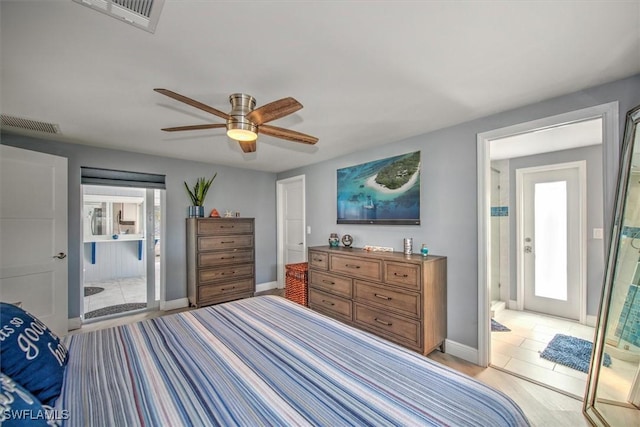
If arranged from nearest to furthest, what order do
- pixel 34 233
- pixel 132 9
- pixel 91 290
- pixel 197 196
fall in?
pixel 132 9, pixel 34 233, pixel 197 196, pixel 91 290

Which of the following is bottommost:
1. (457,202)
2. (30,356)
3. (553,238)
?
(30,356)

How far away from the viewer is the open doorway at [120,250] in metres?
3.93

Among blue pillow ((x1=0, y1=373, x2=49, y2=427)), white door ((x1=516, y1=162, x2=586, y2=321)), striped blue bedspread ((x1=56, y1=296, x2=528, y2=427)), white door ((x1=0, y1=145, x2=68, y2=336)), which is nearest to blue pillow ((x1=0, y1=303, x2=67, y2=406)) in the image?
striped blue bedspread ((x1=56, y1=296, x2=528, y2=427))

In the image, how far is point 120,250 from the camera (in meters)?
5.20

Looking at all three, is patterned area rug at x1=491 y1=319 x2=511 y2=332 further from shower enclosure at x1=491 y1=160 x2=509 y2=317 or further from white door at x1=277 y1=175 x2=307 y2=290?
white door at x1=277 y1=175 x2=307 y2=290

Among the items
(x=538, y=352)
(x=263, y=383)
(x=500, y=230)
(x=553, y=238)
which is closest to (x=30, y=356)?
(x=263, y=383)

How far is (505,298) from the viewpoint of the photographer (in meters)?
3.96

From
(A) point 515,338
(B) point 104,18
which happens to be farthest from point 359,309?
(B) point 104,18

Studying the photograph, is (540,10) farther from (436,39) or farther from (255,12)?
(255,12)

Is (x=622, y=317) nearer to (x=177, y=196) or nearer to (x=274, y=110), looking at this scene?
(x=274, y=110)

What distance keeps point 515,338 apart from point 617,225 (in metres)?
1.80

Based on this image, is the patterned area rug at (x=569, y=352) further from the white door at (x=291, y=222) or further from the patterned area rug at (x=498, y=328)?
the white door at (x=291, y=222)

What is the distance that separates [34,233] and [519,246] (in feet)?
19.7

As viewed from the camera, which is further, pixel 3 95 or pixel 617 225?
pixel 3 95
